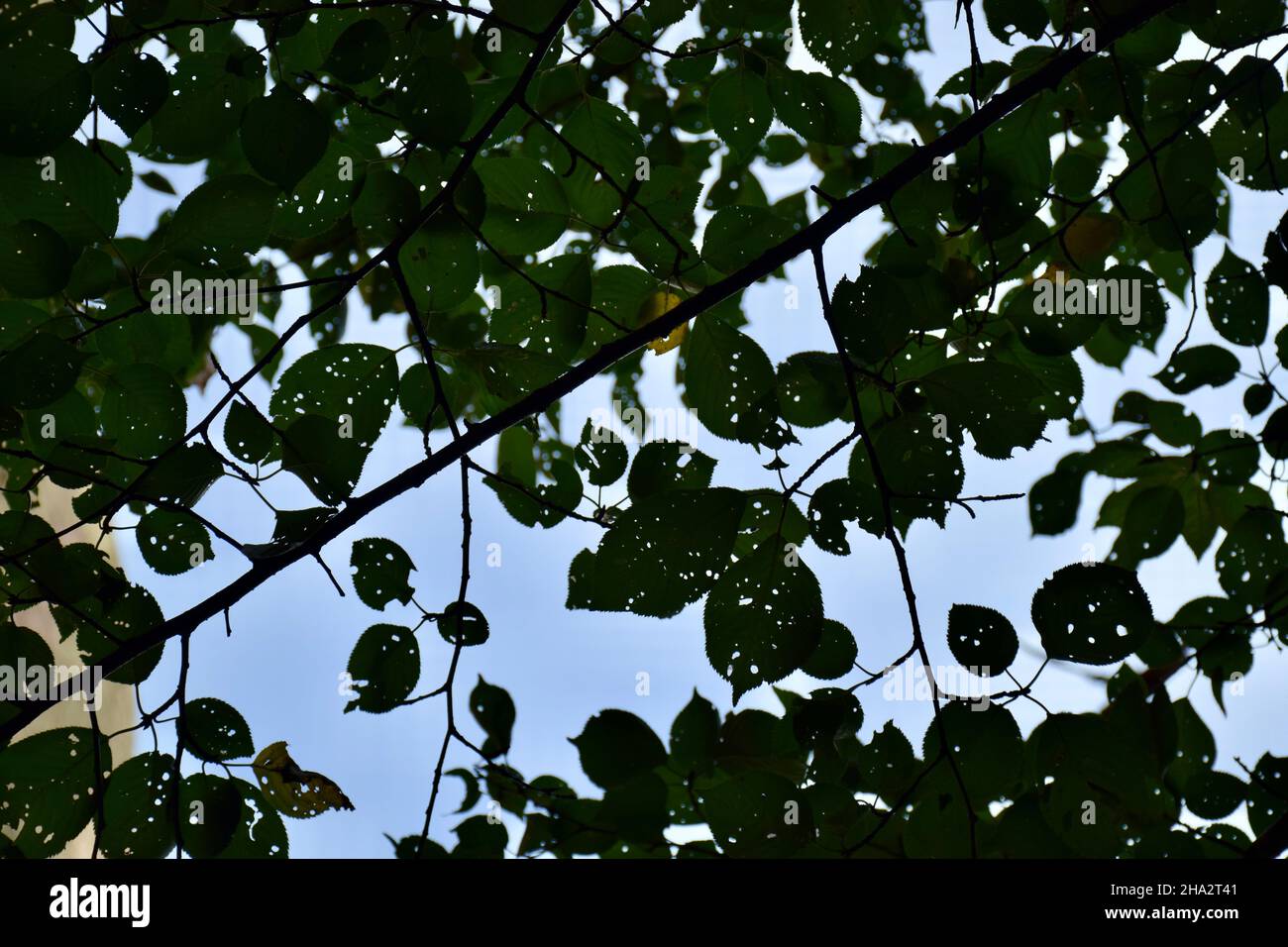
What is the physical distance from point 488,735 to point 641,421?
1.74 ft

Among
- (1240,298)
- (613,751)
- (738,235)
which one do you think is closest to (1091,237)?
(1240,298)

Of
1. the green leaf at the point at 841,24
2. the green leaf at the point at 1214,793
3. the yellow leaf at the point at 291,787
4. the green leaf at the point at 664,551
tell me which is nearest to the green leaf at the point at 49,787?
the yellow leaf at the point at 291,787

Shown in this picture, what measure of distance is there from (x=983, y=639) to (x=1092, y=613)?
0.10 meters

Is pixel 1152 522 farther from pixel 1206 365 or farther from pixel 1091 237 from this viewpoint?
pixel 1091 237

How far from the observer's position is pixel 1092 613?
792mm

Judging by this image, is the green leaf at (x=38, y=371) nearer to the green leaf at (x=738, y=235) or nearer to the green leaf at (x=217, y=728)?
the green leaf at (x=217, y=728)

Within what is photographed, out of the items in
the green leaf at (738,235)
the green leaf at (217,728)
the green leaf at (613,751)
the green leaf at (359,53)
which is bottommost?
the green leaf at (613,751)

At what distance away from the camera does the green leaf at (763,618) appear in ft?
2.65

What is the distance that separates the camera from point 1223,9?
1.10 meters

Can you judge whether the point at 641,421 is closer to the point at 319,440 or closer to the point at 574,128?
the point at 574,128

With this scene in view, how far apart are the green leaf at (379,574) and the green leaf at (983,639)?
0.58 metres

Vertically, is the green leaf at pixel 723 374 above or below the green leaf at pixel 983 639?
above

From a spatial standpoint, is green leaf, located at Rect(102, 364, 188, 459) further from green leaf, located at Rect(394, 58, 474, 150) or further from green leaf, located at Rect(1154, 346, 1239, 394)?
green leaf, located at Rect(1154, 346, 1239, 394)

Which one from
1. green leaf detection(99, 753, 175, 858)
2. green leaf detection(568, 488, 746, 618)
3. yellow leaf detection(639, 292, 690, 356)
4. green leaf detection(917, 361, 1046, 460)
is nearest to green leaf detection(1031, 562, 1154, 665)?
green leaf detection(917, 361, 1046, 460)
